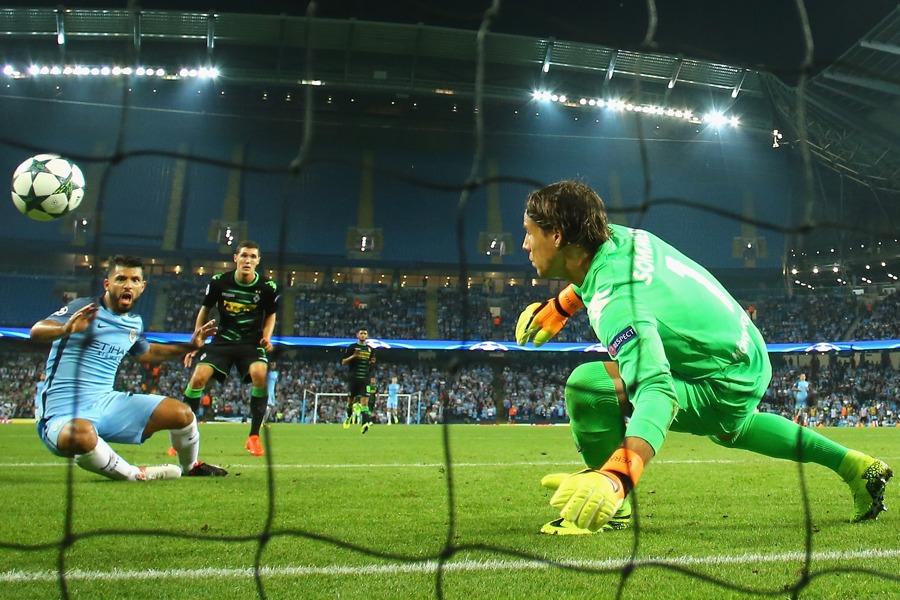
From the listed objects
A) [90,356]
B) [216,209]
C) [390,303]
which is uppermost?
[216,209]

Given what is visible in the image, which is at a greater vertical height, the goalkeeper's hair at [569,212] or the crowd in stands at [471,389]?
the goalkeeper's hair at [569,212]

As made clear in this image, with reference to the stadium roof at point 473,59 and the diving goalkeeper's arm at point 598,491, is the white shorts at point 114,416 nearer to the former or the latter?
the diving goalkeeper's arm at point 598,491

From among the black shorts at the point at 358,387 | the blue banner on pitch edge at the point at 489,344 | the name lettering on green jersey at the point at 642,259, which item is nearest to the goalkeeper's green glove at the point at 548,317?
the name lettering on green jersey at the point at 642,259

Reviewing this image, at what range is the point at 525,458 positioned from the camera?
7.96 meters

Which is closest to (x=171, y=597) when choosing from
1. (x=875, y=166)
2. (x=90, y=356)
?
(x=90, y=356)

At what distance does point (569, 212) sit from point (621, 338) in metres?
0.65

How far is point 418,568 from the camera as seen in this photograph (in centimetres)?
267

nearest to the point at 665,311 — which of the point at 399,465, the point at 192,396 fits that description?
the point at 399,465

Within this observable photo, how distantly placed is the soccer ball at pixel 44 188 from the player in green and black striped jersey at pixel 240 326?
148 cm

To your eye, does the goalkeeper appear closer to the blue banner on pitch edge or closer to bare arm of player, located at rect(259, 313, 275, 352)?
bare arm of player, located at rect(259, 313, 275, 352)

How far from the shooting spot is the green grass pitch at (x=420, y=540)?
2422mm

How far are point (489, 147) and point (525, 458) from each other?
22984 mm

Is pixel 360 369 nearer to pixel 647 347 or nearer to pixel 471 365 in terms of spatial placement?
pixel 647 347

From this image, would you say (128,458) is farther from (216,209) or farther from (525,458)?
(216,209)
